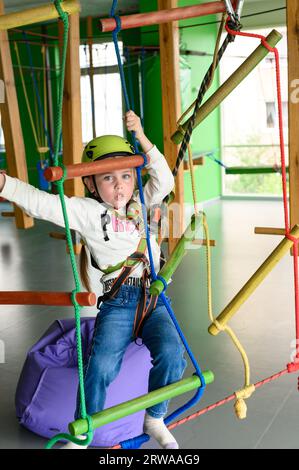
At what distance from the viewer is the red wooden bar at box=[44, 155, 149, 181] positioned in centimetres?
→ 154

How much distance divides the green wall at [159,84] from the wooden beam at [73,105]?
2.91 metres

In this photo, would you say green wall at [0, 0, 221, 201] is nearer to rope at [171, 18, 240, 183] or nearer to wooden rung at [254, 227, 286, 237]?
wooden rung at [254, 227, 286, 237]

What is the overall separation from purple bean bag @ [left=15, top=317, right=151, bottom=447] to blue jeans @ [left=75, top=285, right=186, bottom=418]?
1.68 feet

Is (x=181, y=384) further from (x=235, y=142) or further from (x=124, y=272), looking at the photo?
(x=235, y=142)

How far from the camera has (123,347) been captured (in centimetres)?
208

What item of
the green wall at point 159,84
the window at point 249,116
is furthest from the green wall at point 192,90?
the window at point 249,116

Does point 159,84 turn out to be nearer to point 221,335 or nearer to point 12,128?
point 12,128

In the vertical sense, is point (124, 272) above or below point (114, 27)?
below

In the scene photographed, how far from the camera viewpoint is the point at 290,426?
2529mm

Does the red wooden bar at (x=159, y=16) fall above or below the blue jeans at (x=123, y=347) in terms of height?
above

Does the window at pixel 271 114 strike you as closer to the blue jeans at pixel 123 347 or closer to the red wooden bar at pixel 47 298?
the blue jeans at pixel 123 347

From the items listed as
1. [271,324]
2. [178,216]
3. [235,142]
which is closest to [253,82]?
[235,142]

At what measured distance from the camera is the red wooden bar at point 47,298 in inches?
62.6

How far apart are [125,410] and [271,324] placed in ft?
7.64
